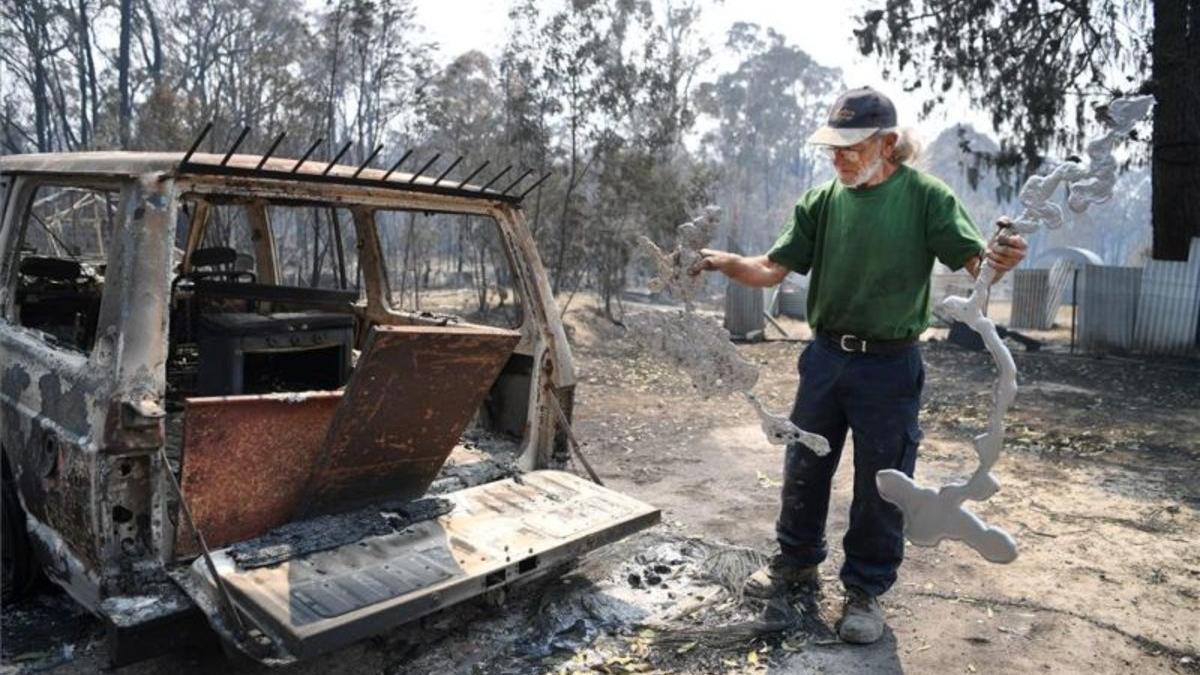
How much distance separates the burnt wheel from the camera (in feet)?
10.6

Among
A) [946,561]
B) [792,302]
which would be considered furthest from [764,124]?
[946,561]

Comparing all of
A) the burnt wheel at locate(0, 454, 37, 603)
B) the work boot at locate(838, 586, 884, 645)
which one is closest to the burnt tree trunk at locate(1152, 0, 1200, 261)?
the work boot at locate(838, 586, 884, 645)

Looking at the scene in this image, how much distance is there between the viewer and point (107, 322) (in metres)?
2.62

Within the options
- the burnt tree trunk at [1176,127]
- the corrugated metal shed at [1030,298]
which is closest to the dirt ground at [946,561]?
the burnt tree trunk at [1176,127]

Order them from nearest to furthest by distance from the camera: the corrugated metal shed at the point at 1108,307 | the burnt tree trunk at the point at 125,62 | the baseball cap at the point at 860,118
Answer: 1. the baseball cap at the point at 860,118
2. the corrugated metal shed at the point at 1108,307
3. the burnt tree trunk at the point at 125,62

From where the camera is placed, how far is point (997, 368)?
2.66 meters

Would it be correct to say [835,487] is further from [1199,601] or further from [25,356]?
[25,356]

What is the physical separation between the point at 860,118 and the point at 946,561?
2.33m

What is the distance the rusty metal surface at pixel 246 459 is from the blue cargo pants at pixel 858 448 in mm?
1825

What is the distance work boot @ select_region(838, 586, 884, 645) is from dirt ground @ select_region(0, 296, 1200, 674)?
0.05 m

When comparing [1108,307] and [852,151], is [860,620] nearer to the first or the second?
[852,151]

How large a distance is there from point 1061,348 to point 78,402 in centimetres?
1409

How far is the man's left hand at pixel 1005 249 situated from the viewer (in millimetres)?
2539

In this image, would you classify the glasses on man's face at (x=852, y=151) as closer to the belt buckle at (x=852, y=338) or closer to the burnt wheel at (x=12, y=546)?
the belt buckle at (x=852, y=338)
